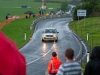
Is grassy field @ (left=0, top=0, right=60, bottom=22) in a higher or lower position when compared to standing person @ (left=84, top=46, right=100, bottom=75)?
lower

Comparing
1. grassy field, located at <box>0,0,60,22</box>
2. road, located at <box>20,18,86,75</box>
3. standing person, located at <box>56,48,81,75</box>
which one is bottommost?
grassy field, located at <box>0,0,60,22</box>

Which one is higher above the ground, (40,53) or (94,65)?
(94,65)

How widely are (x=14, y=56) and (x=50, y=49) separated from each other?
2827cm

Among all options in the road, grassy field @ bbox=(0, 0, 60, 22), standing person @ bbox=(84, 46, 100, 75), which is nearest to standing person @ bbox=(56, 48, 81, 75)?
standing person @ bbox=(84, 46, 100, 75)

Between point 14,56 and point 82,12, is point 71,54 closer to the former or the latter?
point 14,56

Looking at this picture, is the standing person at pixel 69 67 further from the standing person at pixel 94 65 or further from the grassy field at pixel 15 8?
the grassy field at pixel 15 8

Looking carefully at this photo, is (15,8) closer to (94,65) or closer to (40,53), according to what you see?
(40,53)

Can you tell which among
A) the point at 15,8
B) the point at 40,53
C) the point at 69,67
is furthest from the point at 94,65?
the point at 15,8

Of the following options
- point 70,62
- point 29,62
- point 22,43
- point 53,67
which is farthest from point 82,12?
point 70,62

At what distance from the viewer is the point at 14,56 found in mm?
5559

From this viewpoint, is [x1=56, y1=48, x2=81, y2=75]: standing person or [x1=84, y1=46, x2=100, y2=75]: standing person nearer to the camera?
[x1=84, y1=46, x2=100, y2=75]: standing person

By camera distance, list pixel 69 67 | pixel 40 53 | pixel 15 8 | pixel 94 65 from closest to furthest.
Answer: pixel 94 65 → pixel 69 67 → pixel 40 53 → pixel 15 8

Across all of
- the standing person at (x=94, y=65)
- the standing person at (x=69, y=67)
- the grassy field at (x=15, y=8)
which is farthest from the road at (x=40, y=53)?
the grassy field at (x=15, y=8)

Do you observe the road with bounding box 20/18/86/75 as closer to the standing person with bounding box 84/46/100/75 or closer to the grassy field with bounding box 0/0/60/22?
the standing person with bounding box 84/46/100/75
